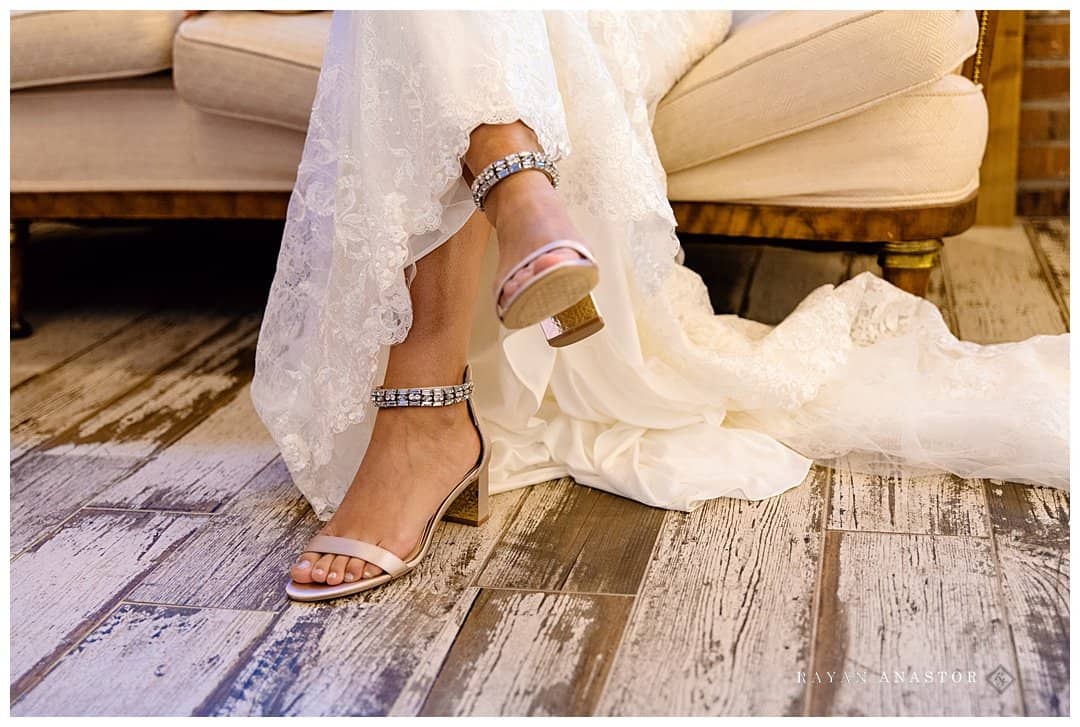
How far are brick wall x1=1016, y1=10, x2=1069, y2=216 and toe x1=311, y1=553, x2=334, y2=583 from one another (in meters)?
2.05

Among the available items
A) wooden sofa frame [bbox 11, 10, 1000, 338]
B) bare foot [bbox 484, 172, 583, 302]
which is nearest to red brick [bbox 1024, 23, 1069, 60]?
wooden sofa frame [bbox 11, 10, 1000, 338]

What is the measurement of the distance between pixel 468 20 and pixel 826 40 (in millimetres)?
550

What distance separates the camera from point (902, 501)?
1.12 metres

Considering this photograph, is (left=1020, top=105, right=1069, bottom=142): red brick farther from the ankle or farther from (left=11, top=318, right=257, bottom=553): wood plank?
the ankle

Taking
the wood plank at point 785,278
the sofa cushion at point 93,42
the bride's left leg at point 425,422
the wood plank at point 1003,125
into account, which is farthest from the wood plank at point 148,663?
the wood plank at point 1003,125

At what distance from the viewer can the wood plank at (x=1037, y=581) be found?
0.80 meters

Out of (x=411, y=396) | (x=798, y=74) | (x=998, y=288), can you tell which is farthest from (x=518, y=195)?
(x=998, y=288)

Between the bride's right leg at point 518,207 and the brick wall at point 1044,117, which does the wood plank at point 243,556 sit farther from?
the brick wall at point 1044,117

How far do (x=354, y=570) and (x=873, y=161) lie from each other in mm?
861

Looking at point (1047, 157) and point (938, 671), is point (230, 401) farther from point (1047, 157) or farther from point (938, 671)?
point (1047, 157)

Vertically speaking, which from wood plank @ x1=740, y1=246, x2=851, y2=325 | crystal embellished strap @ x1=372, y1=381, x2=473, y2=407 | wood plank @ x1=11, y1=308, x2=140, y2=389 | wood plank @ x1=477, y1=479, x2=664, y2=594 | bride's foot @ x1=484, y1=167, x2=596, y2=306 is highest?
bride's foot @ x1=484, y1=167, x2=596, y2=306

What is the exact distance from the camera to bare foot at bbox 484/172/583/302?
2.81ft

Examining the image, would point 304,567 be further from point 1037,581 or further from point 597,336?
point 1037,581
